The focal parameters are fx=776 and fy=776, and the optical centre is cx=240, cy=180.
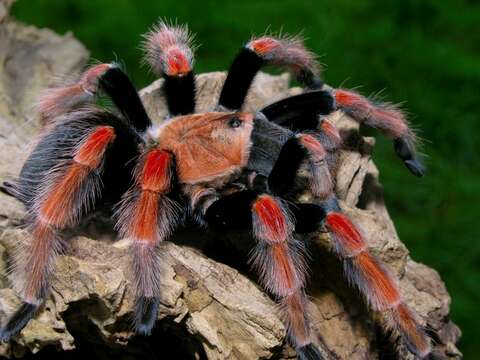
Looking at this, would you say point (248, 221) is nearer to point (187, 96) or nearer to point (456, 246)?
point (187, 96)

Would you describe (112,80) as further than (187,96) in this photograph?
No

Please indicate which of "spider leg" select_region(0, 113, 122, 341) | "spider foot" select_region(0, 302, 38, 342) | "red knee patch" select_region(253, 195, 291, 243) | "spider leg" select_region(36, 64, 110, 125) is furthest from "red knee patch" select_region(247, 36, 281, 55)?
"spider foot" select_region(0, 302, 38, 342)

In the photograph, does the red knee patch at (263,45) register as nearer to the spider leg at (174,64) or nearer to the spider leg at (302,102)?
the spider leg at (302,102)

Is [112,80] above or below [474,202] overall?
above

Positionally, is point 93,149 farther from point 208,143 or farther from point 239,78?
point 239,78

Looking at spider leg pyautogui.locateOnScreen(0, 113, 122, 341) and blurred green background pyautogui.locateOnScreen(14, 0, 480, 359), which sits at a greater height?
spider leg pyautogui.locateOnScreen(0, 113, 122, 341)

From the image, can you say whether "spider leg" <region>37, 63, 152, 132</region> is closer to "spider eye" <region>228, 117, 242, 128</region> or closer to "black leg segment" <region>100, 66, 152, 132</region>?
"black leg segment" <region>100, 66, 152, 132</region>

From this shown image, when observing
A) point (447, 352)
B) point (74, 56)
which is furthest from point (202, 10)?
point (447, 352)
